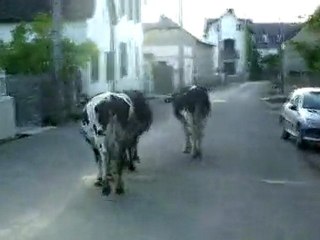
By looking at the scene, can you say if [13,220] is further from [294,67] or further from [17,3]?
[294,67]

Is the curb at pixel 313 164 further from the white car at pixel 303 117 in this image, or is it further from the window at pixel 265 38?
the window at pixel 265 38

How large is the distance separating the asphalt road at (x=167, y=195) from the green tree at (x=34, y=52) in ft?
26.9

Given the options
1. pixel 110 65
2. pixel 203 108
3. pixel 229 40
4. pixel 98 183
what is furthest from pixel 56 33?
pixel 229 40

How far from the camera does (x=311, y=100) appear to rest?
23.5 meters

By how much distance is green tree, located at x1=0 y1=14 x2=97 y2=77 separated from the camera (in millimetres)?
30688

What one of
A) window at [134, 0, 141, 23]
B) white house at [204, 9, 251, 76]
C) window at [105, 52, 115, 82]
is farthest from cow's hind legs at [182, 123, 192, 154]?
white house at [204, 9, 251, 76]

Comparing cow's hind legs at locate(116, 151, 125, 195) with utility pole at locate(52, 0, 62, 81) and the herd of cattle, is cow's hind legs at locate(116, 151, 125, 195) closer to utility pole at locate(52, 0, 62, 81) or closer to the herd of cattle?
the herd of cattle

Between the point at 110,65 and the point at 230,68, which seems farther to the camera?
the point at 230,68

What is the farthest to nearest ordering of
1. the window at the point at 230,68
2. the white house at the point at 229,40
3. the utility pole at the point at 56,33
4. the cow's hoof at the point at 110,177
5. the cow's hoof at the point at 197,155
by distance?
the white house at the point at 229,40 → the window at the point at 230,68 → the utility pole at the point at 56,33 → the cow's hoof at the point at 197,155 → the cow's hoof at the point at 110,177

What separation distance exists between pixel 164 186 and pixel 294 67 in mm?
52795

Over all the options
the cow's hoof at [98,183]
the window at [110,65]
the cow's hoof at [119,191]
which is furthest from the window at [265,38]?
the cow's hoof at [119,191]

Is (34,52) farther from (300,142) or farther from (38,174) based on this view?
(38,174)

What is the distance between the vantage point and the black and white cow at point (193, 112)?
19.4 metres

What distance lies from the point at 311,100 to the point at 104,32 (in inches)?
868
